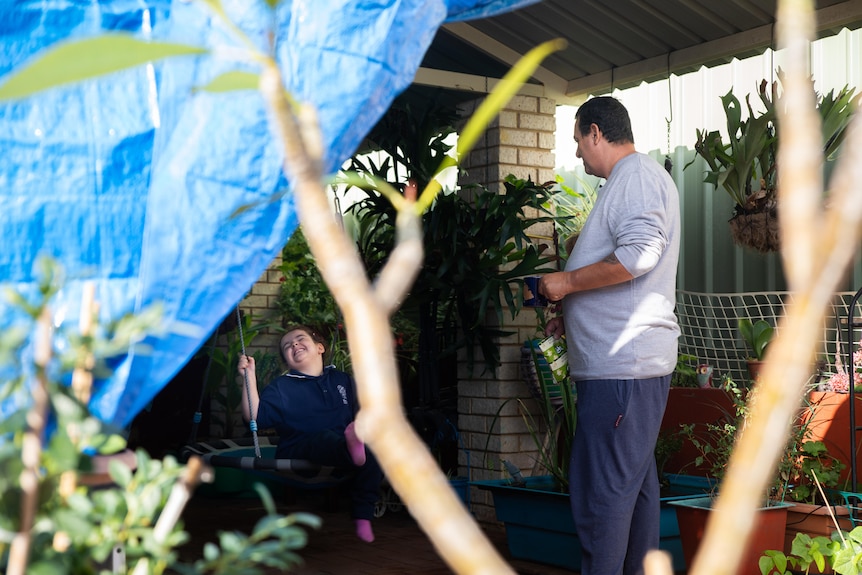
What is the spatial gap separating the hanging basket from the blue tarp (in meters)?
2.61

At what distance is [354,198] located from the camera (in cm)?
709

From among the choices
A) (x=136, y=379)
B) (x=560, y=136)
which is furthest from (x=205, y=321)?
(x=560, y=136)

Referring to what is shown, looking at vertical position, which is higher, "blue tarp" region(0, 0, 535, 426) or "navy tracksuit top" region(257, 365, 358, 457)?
"blue tarp" region(0, 0, 535, 426)

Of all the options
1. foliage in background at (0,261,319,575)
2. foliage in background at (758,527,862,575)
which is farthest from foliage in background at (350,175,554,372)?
foliage in background at (0,261,319,575)

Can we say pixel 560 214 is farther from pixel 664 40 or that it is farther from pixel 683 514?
pixel 683 514

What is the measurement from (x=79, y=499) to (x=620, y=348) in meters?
2.11

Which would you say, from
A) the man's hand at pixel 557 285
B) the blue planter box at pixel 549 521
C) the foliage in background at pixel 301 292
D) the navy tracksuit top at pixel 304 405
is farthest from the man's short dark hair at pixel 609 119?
the foliage in background at pixel 301 292

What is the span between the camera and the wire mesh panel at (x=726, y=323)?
4.21m

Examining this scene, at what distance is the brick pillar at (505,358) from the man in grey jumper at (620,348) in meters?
1.72

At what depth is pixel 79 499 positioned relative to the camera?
826 mm

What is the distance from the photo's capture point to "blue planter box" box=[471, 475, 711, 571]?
3705 mm

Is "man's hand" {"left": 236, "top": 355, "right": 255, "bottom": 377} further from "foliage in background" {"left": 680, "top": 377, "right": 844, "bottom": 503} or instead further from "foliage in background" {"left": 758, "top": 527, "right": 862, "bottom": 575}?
"foliage in background" {"left": 758, "top": 527, "right": 862, "bottom": 575}

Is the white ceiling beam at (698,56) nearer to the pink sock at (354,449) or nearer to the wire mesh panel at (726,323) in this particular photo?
the wire mesh panel at (726,323)

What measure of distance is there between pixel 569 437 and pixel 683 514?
59cm
